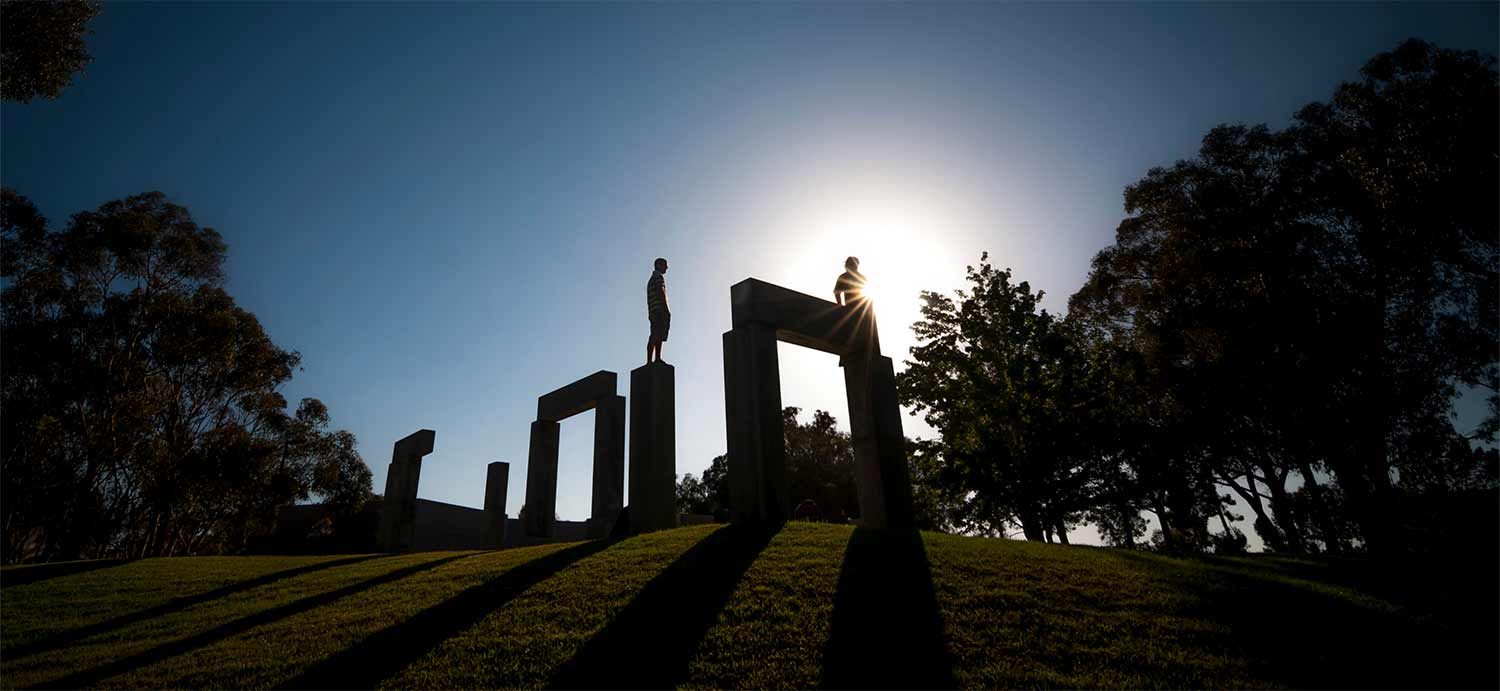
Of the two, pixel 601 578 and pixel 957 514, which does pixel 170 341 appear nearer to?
pixel 601 578

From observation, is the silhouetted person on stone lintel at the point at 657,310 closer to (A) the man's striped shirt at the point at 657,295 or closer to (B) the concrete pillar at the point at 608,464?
(A) the man's striped shirt at the point at 657,295

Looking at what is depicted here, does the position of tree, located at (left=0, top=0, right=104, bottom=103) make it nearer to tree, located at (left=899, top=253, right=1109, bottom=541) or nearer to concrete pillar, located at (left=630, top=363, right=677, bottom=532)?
concrete pillar, located at (left=630, top=363, right=677, bottom=532)

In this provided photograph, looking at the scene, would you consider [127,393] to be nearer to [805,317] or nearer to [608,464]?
[608,464]

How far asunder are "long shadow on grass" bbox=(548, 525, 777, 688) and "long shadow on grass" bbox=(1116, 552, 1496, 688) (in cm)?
475

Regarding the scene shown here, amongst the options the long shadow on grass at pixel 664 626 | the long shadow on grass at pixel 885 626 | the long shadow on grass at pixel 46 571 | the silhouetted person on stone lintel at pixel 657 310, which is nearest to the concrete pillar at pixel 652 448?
the silhouetted person on stone lintel at pixel 657 310

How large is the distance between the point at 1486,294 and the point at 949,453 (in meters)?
14.2

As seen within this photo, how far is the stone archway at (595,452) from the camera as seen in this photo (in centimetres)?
1725

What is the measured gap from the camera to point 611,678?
5305 millimetres

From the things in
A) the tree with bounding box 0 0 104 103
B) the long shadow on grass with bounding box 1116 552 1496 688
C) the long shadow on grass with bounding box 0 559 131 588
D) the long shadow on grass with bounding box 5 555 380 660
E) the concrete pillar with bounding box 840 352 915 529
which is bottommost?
the long shadow on grass with bounding box 1116 552 1496 688

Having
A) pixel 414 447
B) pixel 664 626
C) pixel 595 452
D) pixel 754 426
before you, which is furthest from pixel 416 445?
pixel 664 626

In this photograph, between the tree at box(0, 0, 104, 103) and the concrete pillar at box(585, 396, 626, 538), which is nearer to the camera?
the tree at box(0, 0, 104, 103)

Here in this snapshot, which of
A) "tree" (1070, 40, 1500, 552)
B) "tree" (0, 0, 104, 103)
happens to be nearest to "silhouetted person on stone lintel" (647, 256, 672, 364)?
"tree" (0, 0, 104, 103)

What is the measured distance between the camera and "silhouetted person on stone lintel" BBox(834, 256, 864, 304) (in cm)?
1341

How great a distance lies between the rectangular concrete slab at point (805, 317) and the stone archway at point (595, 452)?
701 centimetres
